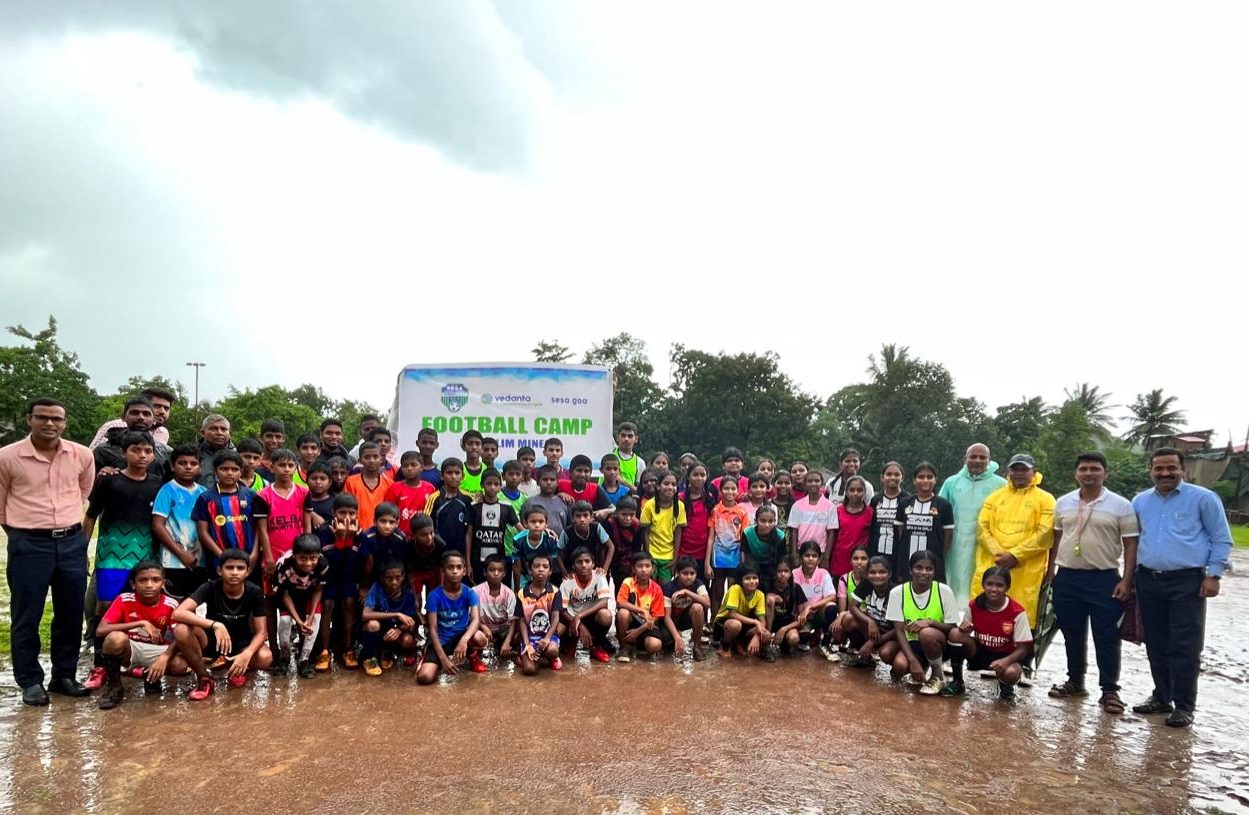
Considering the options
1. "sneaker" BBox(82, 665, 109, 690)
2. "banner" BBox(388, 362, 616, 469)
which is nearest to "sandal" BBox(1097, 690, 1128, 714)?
"banner" BBox(388, 362, 616, 469)

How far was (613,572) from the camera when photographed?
685 cm

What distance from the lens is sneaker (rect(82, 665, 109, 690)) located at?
4668mm

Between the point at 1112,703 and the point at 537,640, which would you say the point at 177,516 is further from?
the point at 1112,703

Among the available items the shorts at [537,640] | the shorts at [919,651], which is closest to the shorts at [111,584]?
the shorts at [537,640]

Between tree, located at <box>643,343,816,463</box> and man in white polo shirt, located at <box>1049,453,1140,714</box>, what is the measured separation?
2981 cm

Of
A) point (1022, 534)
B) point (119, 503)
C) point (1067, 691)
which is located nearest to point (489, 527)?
point (119, 503)

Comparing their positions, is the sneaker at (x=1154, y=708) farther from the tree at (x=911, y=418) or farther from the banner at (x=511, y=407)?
the tree at (x=911, y=418)

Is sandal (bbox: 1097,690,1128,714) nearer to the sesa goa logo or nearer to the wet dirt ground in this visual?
the wet dirt ground

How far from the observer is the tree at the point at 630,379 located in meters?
36.9

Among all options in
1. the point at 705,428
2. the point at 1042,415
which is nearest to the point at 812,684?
the point at 705,428

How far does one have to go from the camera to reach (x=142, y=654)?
4730 millimetres

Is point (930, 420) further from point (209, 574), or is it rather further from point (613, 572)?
point (209, 574)

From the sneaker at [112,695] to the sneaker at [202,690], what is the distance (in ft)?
1.20

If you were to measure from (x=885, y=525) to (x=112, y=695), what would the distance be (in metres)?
5.76
